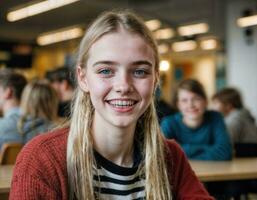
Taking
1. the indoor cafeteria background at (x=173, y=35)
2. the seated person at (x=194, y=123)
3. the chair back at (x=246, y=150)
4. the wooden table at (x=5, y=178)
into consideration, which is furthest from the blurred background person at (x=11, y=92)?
the chair back at (x=246, y=150)

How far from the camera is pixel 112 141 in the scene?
1.47 m

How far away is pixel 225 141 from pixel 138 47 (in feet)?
6.99

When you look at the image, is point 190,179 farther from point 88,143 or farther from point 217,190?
point 217,190

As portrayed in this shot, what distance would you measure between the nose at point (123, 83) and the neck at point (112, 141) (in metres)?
0.15

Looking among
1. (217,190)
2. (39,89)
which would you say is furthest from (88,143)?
(39,89)

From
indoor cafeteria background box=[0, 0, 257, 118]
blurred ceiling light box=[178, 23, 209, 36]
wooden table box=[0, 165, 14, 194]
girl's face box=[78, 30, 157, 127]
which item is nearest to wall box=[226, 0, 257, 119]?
indoor cafeteria background box=[0, 0, 257, 118]

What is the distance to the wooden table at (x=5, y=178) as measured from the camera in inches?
77.0

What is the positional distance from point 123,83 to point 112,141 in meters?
0.23

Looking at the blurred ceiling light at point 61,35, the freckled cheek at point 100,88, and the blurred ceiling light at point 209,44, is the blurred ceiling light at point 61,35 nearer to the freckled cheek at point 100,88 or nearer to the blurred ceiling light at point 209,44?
the blurred ceiling light at point 209,44

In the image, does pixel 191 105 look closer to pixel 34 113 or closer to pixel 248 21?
pixel 34 113

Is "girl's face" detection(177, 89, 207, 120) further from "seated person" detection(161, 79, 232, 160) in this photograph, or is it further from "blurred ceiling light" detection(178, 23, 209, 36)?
"blurred ceiling light" detection(178, 23, 209, 36)

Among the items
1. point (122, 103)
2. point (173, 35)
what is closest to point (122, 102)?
point (122, 103)

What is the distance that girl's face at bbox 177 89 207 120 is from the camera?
340 cm

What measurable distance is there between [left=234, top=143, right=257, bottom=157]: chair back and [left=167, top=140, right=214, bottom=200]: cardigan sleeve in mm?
2072
